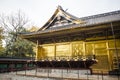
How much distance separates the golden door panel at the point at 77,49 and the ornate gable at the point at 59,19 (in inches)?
119

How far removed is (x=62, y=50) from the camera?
14500mm

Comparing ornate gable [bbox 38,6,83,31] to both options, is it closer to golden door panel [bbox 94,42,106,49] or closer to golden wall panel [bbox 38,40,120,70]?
golden wall panel [bbox 38,40,120,70]

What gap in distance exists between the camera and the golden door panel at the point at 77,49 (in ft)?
43.8

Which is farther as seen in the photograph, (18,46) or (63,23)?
(18,46)

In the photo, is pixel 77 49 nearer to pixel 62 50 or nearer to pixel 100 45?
pixel 62 50

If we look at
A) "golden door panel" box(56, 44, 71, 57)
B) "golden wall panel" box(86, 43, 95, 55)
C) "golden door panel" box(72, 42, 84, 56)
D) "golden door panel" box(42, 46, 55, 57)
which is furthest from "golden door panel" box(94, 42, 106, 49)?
"golden door panel" box(42, 46, 55, 57)

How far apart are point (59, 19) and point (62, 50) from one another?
180 inches

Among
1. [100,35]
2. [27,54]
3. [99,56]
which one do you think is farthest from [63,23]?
[27,54]

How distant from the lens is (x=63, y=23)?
16.3 m

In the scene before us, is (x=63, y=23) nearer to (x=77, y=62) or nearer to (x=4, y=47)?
(x=77, y=62)

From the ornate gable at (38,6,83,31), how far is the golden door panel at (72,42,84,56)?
3.02m

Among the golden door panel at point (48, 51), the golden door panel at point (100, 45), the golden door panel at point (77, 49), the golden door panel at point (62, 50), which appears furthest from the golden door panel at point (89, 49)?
the golden door panel at point (48, 51)

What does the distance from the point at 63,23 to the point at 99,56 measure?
653 cm

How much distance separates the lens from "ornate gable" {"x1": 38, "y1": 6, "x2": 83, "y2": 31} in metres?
15.6
